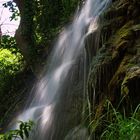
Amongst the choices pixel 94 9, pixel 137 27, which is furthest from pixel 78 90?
pixel 94 9

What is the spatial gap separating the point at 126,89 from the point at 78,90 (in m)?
1.60

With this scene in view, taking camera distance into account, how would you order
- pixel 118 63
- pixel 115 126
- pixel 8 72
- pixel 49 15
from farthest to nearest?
pixel 8 72 < pixel 49 15 < pixel 118 63 < pixel 115 126

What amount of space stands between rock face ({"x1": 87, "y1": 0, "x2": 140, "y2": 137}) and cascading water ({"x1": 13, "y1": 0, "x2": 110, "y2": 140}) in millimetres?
392

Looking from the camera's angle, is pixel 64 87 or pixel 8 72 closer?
pixel 64 87

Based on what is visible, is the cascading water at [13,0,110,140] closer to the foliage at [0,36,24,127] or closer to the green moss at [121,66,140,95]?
the green moss at [121,66,140,95]

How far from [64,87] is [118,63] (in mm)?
1389

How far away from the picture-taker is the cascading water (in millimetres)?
5691

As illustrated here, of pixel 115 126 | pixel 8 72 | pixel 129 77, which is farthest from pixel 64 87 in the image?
pixel 8 72

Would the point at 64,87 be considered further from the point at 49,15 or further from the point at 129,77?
the point at 49,15

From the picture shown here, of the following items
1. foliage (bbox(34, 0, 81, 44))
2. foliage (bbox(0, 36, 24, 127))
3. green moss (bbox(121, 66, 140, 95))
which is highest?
foliage (bbox(34, 0, 81, 44))

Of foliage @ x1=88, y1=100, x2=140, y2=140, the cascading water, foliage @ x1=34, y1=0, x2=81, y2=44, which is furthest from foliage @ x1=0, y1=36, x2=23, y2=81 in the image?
foliage @ x1=88, y1=100, x2=140, y2=140

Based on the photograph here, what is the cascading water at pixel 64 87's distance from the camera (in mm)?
5691

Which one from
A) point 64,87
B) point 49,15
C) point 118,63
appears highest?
point 49,15

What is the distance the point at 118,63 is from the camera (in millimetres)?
5344
